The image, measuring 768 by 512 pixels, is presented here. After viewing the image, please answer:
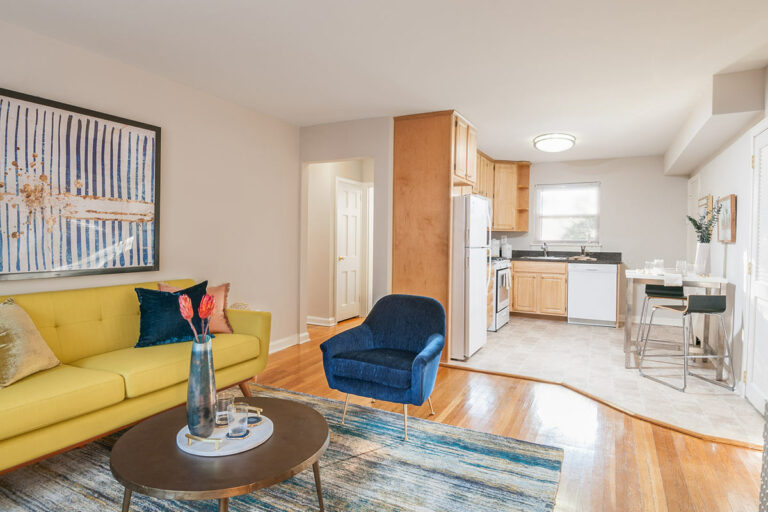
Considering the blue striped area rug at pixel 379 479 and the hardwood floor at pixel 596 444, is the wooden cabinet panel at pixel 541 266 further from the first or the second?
the blue striped area rug at pixel 379 479

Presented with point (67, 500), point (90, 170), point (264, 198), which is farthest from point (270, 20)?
point (67, 500)

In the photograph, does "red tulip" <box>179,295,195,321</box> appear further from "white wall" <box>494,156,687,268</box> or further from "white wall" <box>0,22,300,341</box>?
"white wall" <box>494,156,687,268</box>

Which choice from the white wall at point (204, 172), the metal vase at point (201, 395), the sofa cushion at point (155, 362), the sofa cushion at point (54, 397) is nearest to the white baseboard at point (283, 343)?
the white wall at point (204, 172)

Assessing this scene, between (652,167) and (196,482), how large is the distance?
6929mm

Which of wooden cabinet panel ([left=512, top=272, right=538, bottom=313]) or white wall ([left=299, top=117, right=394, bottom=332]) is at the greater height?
white wall ([left=299, top=117, right=394, bottom=332])

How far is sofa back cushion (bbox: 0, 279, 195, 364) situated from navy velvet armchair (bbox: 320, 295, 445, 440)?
1433 mm

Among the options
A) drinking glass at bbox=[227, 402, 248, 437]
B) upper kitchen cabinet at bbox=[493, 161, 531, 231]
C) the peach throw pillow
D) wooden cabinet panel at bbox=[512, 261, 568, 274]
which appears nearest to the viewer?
drinking glass at bbox=[227, 402, 248, 437]

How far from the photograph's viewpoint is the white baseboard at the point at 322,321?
5945mm

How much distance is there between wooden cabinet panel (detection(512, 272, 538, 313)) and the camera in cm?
655

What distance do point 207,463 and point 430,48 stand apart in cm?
266

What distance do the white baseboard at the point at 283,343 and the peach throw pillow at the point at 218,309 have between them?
1.37 m

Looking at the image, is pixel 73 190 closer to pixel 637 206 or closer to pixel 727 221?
pixel 727 221

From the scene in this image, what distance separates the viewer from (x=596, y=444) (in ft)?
8.49

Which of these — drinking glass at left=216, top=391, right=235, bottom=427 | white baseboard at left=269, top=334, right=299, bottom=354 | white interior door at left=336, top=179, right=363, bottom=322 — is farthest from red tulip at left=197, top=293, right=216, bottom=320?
white interior door at left=336, top=179, right=363, bottom=322
